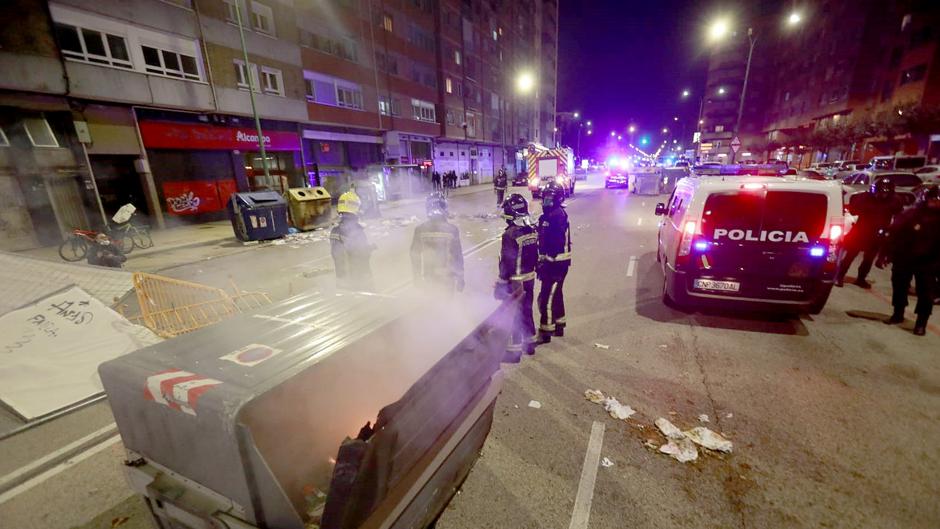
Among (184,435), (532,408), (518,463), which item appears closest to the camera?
(184,435)

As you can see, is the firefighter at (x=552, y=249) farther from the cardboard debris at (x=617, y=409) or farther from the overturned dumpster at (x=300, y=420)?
the overturned dumpster at (x=300, y=420)

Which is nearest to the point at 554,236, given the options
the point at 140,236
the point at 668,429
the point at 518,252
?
the point at 518,252

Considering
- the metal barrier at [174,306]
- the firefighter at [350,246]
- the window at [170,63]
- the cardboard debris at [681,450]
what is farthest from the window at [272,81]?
the cardboard debris at [681,450]

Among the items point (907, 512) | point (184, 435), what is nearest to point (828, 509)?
point (907, 512)

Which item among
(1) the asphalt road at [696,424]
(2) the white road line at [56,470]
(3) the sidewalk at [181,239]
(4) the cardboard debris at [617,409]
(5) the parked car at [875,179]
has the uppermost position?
(5) the parked car at [875,179]

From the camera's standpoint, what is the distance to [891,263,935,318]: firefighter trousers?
4820 millimetres

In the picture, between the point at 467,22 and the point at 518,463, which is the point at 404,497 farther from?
the point at 467,22

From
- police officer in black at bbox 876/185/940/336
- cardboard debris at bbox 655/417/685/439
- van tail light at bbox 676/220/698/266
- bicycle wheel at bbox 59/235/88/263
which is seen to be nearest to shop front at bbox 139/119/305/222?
bicycle wheel at bbox 59/235/88/263

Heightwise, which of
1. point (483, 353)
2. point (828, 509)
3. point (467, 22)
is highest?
point (467, 22)

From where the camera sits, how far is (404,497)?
1900mm

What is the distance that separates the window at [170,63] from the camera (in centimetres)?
1547

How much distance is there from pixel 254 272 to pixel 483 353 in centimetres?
824

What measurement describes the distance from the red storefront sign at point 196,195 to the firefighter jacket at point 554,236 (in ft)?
52.8

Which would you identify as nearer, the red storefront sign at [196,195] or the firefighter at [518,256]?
the firefighter at [518,256]
